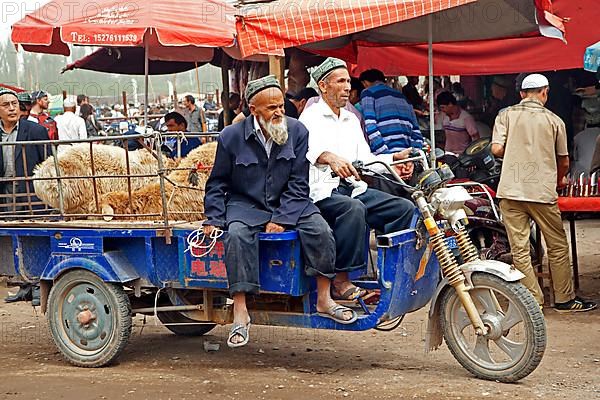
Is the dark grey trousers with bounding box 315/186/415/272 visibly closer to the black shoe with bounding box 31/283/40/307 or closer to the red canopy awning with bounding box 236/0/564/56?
the red canopy awning with bounding box 236/0/564/56

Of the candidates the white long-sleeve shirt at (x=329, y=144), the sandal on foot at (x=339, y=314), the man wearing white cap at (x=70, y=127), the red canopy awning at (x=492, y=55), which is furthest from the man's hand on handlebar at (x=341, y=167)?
the man wearing white cap at (x=70, y=127)

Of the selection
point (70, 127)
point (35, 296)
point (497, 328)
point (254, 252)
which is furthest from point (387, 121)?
point (70, 127)

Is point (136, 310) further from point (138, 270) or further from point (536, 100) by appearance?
point (536, 100)

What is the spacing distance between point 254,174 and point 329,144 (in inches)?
22.1

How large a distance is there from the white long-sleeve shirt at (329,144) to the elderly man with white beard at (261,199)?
0.14 metres

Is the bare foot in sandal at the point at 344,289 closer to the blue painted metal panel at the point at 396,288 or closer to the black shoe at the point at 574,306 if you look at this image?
the blue painted metal panel at the point at 396,288

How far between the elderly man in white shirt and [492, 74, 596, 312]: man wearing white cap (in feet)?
5.56

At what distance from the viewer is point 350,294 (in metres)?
5.33

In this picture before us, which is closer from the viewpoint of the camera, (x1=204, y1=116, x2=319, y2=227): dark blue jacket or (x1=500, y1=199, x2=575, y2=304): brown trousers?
(x1=204, y1=116, x2=319, y2=227): dark blue jacket

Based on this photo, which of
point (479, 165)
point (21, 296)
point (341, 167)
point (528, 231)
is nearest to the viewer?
point (341, 167)

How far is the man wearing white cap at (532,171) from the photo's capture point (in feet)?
22.7

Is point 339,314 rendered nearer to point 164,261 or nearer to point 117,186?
point 164,261

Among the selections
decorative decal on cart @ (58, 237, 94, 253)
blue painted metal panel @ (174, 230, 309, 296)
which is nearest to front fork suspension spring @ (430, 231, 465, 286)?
blue painted metal panel @ (174, 230, 309, 296)

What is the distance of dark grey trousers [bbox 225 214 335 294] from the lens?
16.6ft
